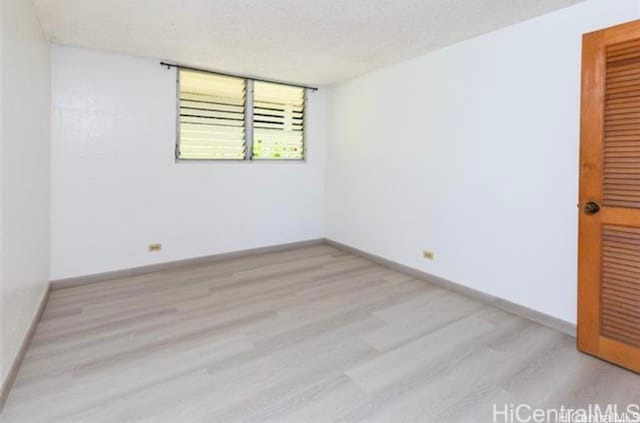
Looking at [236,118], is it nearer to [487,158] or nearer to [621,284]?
[487,158]

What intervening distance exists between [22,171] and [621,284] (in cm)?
383

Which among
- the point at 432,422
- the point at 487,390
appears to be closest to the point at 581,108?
the point at 487,390

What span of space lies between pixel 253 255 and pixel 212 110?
197cm

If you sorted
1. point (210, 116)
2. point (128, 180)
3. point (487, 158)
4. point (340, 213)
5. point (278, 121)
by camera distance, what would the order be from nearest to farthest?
point (487, 158) < point (128, 180) < point (210, 116) < point (278, 121) < point (340, 213)

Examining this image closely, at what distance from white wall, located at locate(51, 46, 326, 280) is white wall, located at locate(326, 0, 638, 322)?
5.95 feet

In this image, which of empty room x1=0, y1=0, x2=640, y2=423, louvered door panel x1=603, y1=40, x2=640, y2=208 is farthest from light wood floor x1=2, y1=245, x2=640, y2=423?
louvered door panel x1=603, y1=40, x2=640, y2=208

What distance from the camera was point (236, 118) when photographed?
4.48m

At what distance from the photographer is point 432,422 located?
5.55 feet

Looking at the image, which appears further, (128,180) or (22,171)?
(128,180)

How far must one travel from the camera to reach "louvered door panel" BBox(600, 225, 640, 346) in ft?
6.68

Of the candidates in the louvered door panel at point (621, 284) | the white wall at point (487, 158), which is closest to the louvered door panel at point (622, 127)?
the louvered door panel at point (621, 284)

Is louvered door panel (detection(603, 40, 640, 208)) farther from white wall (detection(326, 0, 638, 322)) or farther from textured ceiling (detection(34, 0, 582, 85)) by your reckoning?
textured ceiling (detection(34, 0, 582, 85))

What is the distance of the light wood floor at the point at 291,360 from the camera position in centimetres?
179

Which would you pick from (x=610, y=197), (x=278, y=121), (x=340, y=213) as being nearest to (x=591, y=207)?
(x=610, y=197)
